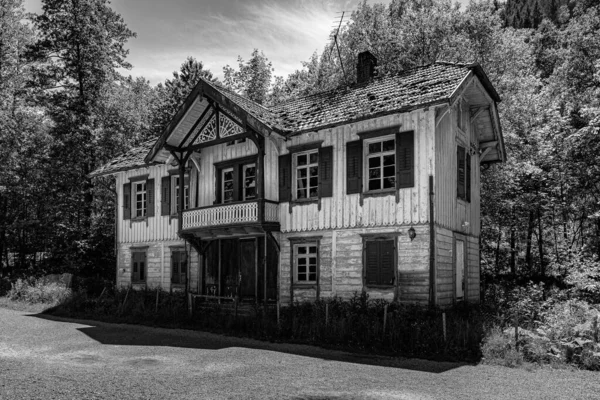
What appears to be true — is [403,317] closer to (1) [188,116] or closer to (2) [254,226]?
(2) [254,226]

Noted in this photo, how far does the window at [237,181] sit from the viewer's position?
20.8 m

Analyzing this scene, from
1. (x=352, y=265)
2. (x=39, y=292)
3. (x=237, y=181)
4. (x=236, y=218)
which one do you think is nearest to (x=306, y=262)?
(x=352, y=265)

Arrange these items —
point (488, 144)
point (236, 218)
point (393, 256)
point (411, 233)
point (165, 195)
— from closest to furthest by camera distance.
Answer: point (411, 233) → point (393, 256) → point (236, 218) → point (488, 144) → point (165, 195)

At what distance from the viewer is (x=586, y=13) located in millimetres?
28594

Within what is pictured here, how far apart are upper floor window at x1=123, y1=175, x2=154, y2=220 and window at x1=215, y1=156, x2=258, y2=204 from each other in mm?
5232

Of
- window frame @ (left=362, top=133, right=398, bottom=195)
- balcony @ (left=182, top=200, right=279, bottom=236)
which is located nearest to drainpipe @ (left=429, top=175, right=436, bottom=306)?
window frame @ (left=362, top=133, right=398, bottom=195)

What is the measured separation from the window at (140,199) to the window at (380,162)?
11971mm

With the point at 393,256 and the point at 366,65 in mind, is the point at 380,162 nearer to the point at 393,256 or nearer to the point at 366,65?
the point at 393,256

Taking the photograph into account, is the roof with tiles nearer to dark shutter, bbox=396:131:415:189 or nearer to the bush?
dark shutter, bbox=396:131:415:189

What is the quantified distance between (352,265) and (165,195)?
1068 cm

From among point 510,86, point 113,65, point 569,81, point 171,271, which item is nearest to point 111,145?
point 113,65

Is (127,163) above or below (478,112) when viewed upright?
below

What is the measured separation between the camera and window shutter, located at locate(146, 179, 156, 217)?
2470 centimetres

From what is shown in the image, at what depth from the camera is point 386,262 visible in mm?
16453
